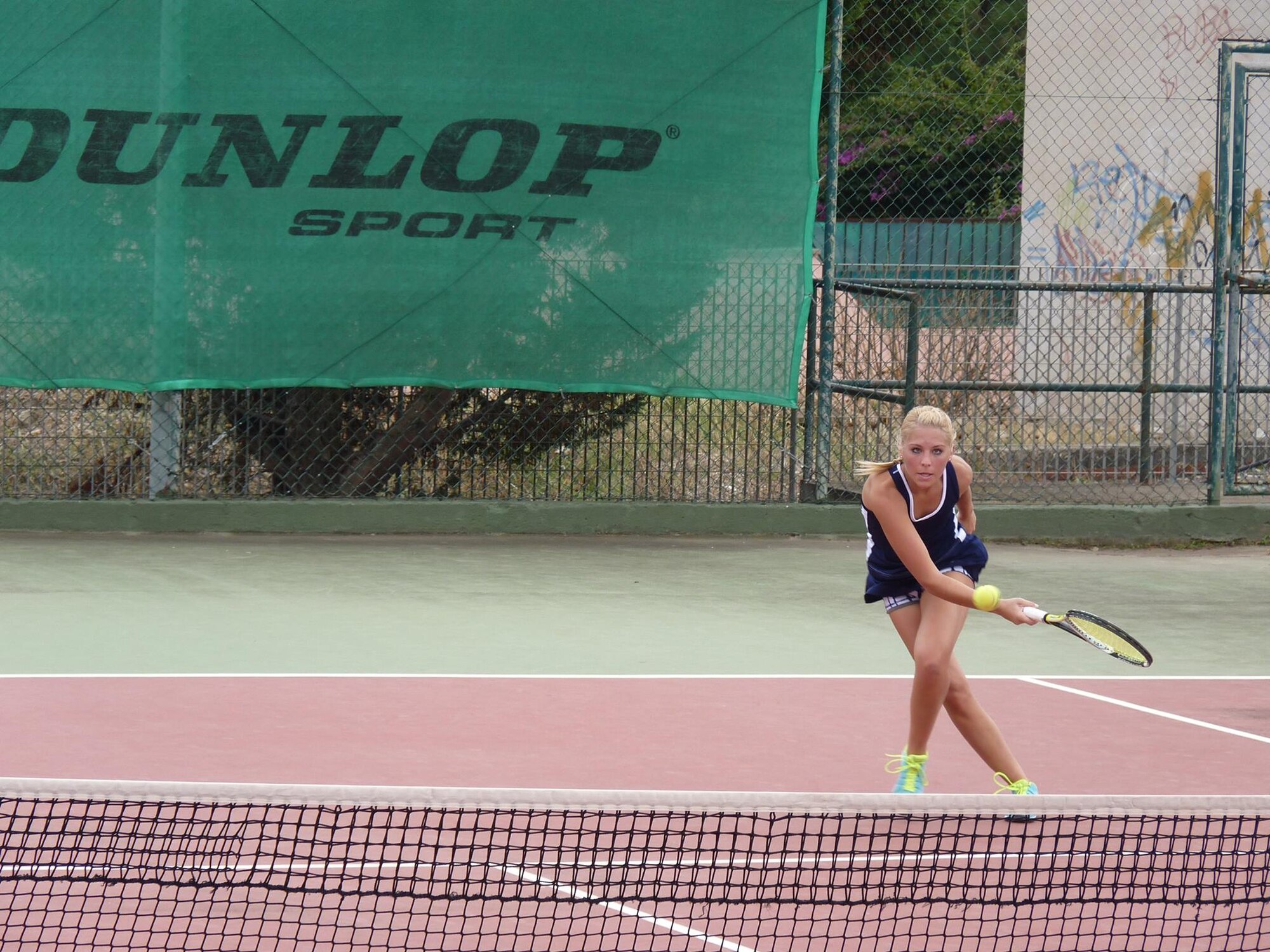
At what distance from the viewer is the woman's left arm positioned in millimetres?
4980

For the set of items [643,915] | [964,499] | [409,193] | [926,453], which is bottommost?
[643,915]

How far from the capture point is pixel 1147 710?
6145 millimetres

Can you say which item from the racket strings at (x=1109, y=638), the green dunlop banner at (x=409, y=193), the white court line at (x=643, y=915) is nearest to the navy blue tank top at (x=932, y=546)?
the racket strings at (x=1109, y=638)

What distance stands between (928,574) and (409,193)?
5.94 meters

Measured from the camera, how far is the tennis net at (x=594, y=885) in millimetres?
3418

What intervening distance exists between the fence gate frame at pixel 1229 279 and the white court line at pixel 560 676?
400 centimetres

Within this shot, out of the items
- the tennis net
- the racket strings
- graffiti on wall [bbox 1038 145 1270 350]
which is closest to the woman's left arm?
the racket strings

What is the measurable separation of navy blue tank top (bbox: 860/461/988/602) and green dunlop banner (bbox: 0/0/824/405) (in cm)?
517

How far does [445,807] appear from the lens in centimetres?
346

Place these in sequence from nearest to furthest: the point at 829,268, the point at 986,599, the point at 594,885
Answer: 1. the point at 594,885
2. the point at 986,599
3. the point at 829,268

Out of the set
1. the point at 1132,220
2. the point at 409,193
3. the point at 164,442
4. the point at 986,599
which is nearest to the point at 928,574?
the point at 986,599

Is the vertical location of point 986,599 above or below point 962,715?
above

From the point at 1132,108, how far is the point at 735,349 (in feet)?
17.3

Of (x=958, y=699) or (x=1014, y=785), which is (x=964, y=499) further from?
(x=1014, y=785)
